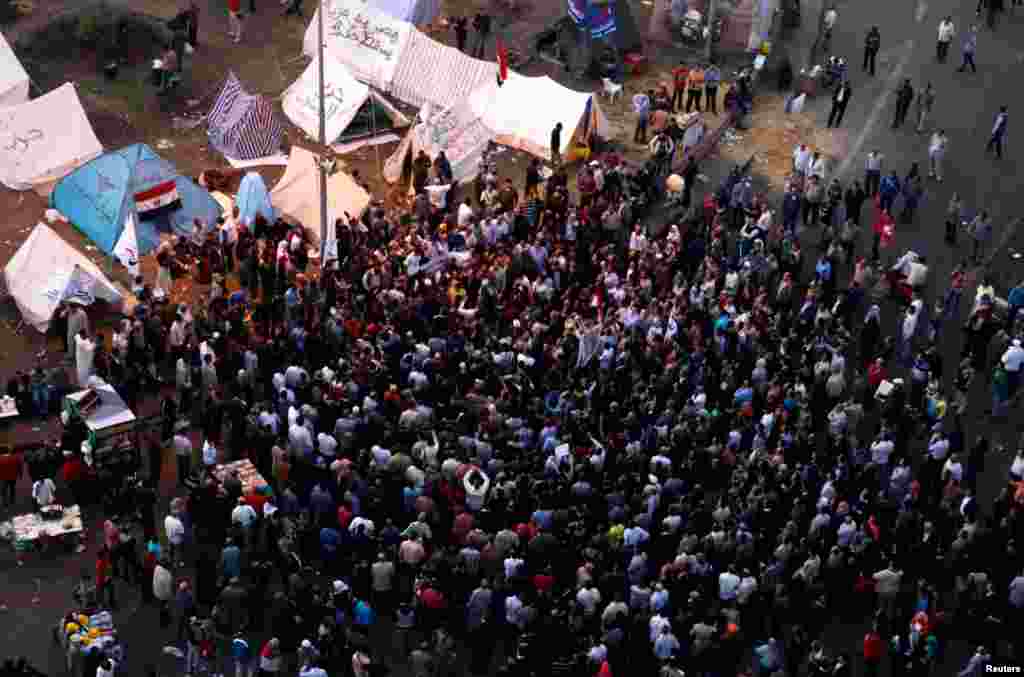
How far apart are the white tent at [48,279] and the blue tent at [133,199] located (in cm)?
174

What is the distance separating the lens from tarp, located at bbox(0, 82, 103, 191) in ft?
114

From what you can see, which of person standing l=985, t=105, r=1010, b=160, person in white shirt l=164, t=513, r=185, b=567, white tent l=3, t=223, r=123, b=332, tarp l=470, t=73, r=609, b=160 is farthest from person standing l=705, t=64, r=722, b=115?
person in white shirt l=164, t=513, r=185, b=567

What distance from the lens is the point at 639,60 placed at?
41969 millimetres

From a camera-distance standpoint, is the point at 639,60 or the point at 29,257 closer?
the point at 29,257

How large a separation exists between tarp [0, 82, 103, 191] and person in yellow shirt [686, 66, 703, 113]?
45.9ft

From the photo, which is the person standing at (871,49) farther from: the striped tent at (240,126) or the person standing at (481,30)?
the striped tent at (240,126)

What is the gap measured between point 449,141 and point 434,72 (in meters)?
3.41

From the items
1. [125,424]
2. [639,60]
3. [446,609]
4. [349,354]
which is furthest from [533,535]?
[639,60]

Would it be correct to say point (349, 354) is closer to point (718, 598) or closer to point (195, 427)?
point (195, 427)

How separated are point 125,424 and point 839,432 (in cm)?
1203

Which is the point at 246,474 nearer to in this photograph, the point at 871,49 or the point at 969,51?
the point at 871,49

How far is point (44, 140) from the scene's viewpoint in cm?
3500

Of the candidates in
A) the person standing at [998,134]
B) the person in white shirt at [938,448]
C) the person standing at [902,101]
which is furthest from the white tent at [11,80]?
the person standing at [998,134]

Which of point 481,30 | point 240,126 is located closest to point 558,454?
point 240,126
